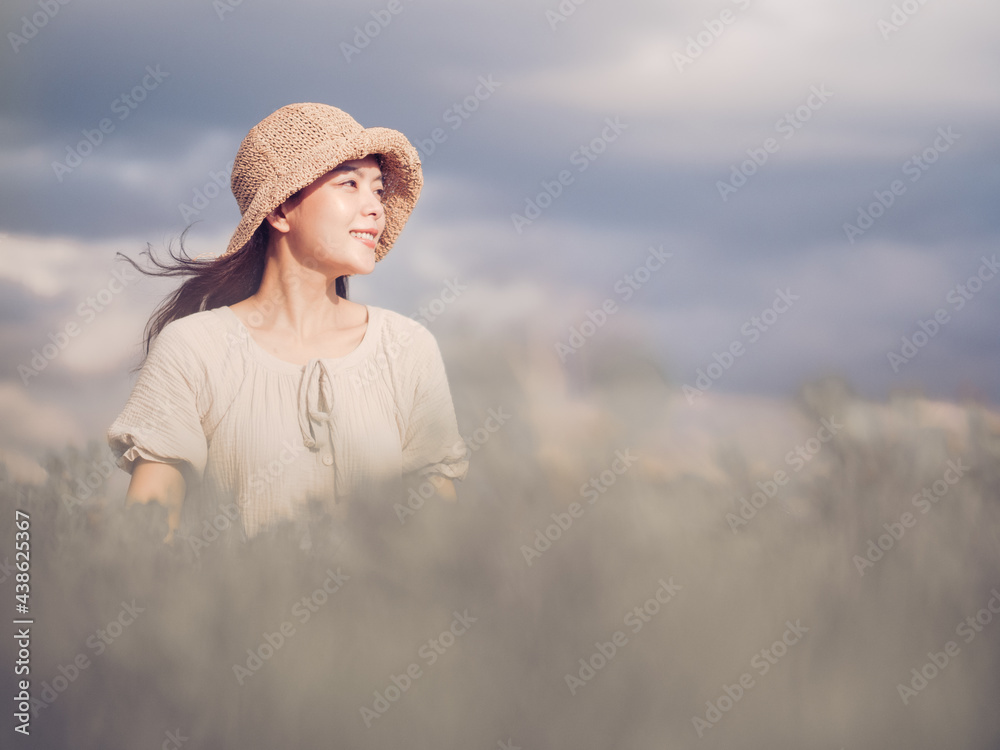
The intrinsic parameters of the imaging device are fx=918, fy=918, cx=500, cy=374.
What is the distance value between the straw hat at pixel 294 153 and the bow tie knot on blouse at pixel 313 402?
1.01ft

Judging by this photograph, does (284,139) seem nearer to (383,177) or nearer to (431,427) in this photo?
(383,177)

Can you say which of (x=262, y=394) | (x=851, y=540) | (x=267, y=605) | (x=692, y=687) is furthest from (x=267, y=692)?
(x=262, y=394)

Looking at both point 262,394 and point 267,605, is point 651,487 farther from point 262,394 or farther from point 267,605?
point 262,394

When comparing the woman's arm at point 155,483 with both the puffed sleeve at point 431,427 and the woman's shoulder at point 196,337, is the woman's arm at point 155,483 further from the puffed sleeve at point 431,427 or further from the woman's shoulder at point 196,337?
the puffed sleeve at point 431,427

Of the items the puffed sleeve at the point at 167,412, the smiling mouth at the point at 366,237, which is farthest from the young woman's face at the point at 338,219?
the puffed sleeve at the point at 167,412

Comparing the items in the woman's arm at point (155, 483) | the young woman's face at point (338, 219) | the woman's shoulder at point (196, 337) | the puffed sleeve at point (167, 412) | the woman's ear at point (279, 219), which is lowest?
the woman's arm at point (155, 483)

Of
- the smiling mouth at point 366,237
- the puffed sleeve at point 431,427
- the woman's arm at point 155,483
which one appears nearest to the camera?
the woman's arm at point 155,483

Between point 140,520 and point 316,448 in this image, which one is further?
point 316,448

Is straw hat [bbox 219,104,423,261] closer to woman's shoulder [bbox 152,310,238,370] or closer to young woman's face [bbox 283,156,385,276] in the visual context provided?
young woman's face [bbox 283,156,385,276]

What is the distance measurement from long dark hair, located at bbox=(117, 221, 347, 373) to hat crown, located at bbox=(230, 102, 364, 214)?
4.2 inches

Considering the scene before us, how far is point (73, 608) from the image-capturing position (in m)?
0.96

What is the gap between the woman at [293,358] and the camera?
151 centimetres

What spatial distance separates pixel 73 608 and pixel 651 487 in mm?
613

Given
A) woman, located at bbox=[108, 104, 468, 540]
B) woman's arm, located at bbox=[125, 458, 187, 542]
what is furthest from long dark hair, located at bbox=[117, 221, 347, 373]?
woman's arm, located at bbox=[125, 458, 187, 542]
